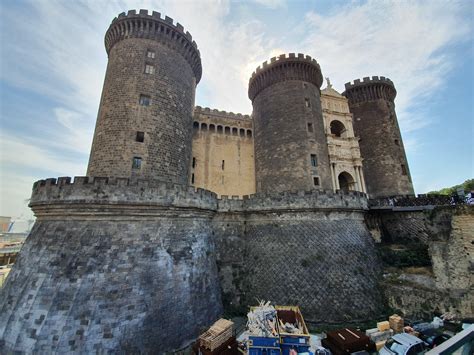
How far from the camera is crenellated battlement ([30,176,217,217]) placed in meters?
9.49

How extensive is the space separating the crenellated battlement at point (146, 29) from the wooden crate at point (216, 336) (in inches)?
796

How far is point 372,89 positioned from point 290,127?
13131 millimetres

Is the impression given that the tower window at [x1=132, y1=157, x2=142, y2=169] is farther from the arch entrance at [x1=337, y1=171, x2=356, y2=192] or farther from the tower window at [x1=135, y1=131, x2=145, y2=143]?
the arch entrance at [x1=337, y1=171, x2=356, y2=192]

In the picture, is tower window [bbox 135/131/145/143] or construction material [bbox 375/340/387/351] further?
tower window [bbox 135/131/145/143]

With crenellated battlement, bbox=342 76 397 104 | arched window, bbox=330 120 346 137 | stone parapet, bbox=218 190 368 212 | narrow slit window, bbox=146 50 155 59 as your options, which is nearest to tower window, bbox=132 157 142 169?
stone parapet, bbox=218 190 368 212

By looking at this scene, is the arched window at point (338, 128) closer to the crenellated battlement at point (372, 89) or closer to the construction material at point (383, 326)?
the crenellated battlement at point (372, 89)

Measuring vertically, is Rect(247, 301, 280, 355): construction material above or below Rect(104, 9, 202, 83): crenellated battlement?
below

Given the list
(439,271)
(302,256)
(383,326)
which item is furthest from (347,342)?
(439,271)

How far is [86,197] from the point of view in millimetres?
9453

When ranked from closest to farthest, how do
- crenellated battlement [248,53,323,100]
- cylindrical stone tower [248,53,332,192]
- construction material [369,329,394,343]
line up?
construction material [369,329,394,343] → cylindrical stone tower [248,53,332,192] → crenellated battlement [248,53,323,100]

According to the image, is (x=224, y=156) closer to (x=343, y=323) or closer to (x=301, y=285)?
(x=301, y=285)

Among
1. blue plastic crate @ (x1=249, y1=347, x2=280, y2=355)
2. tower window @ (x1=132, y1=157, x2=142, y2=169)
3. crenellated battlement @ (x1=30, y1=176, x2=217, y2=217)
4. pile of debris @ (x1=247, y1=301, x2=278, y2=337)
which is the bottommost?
blue plastic crate @ (x1=249, y1=347, x2=280, y2=355)

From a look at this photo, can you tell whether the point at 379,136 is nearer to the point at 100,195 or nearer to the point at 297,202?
the point at 297,202

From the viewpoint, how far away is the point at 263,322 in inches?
328
